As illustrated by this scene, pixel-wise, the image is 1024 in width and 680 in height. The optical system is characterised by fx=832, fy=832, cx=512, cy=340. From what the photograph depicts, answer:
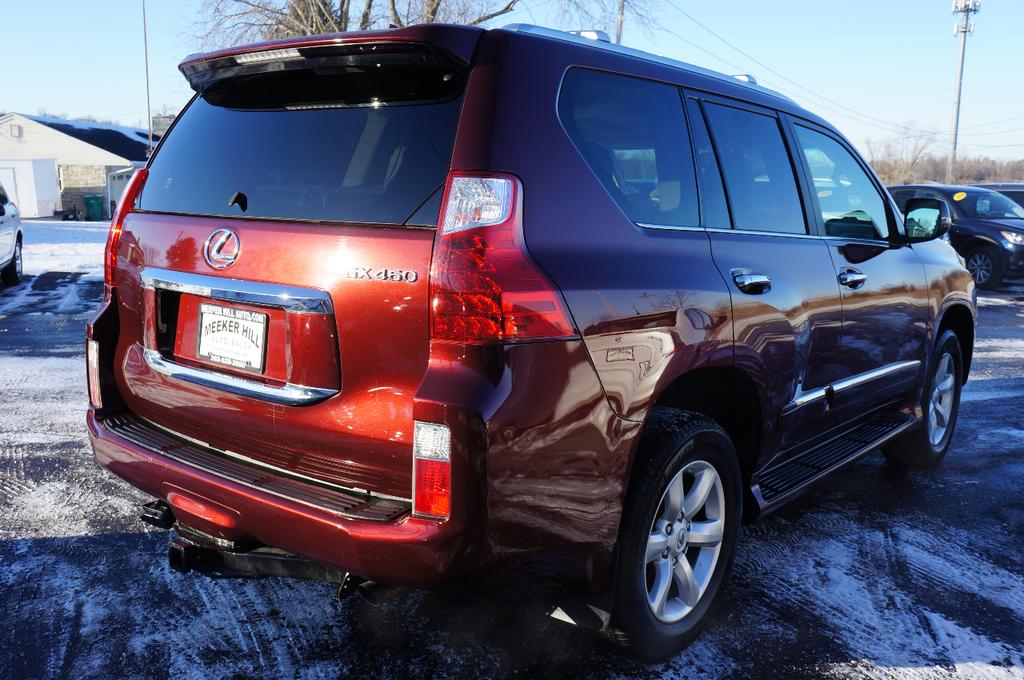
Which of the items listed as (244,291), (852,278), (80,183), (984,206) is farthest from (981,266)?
(80,183)

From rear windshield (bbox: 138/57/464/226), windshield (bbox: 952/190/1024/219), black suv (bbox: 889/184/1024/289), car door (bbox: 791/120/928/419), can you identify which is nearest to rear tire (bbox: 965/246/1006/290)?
black suv (bbox: 889/184/1024/289)

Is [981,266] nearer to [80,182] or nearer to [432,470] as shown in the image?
[432,470]

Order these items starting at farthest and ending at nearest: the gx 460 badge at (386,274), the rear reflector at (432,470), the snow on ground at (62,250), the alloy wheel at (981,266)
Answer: the alloy wheel at (981,266) < the snow on ground at (62,250) < the gx 460 badge at (386,274) < the rear reflector at (432,470)

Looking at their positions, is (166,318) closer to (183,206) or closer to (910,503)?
(183,206)

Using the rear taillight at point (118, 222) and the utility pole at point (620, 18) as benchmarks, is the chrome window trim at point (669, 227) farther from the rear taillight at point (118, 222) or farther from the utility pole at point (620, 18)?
the utility pole at point (620, 18)

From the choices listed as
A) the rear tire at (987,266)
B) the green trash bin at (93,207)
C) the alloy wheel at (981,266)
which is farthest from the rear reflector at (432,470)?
the green trash bin at (93,207)

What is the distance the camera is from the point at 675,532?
2.79 meters

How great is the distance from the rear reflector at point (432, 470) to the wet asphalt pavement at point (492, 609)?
0.34m

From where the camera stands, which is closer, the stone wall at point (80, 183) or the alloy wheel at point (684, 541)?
the alloy wheel at point (684, 541)

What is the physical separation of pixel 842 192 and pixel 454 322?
8.82 ft

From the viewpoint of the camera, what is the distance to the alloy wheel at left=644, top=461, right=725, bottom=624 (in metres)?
2.73

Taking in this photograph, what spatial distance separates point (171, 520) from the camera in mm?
2844

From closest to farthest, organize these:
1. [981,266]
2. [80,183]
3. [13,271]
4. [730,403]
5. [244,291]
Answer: [244,291]
[730,403]
[13,271]
[981,266]
[80,183]

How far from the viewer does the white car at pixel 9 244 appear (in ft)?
38.0
